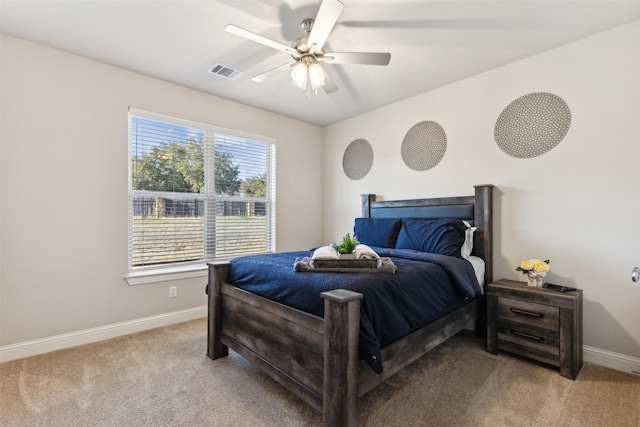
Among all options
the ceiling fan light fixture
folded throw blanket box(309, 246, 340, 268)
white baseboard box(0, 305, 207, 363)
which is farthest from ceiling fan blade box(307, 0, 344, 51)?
white baseboard box(0, 305, 207, 363)

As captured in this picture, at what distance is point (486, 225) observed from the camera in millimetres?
2816

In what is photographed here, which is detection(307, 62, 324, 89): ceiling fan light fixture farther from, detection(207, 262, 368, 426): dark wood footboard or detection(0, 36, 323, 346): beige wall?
detection(0, 36, 323, 346): beige wall

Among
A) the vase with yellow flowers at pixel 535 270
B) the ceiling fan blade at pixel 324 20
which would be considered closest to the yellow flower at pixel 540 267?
the vase with yellow flowers at pixel 535 270

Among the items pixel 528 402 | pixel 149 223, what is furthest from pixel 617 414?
pixel 149 223

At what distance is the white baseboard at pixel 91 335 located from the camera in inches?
92.9

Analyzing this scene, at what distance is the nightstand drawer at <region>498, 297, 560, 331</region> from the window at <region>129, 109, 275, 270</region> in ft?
9.24

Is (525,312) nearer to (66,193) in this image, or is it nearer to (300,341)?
(300,341)

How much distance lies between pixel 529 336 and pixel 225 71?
364 centimetres

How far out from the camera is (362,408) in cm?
174

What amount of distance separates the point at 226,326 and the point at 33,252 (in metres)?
1.79

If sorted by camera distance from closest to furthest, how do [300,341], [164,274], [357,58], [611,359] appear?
[300,341]
[357,58]
[611,359]
[164,274]

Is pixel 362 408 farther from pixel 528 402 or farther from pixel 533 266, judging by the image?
pixel 533 266

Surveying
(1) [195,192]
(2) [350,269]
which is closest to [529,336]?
(2) [350,269]

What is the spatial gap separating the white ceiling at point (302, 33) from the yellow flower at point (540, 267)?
186cm
